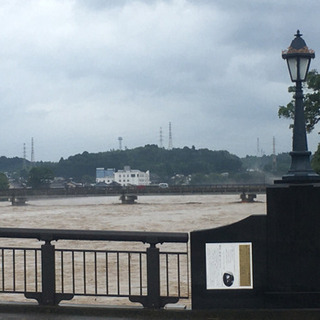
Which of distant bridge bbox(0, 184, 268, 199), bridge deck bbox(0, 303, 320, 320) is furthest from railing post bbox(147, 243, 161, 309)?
distant bridge bbox(0, 184, 268, 199)

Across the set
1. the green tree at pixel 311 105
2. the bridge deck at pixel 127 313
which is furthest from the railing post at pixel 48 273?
the green tree at pixel 311 105

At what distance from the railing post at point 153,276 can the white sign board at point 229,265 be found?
65 centimetres

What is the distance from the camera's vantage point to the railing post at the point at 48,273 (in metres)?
7.75

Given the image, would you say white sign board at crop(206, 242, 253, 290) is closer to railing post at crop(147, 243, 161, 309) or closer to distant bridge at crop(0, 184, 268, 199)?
railing post at crop(147, 243, 161, 309)

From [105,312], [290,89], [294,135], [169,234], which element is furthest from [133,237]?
[290,89]

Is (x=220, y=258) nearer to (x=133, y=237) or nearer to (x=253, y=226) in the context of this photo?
(x=253, y=226)

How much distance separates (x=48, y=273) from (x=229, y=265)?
2.35 m

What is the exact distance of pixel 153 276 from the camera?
7625mm

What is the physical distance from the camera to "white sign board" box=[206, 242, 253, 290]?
24.6 ft

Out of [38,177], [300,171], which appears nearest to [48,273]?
[300,171]

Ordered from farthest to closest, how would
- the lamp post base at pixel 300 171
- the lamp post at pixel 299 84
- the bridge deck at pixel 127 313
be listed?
the lamp post at pixel 299 84 → the lamp post base at pixel 300 171 → the bridge deck at pixel 127 313

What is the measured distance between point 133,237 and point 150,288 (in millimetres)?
692

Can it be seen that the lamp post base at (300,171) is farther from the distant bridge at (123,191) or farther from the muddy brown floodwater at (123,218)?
the distant bridge at (123,191)

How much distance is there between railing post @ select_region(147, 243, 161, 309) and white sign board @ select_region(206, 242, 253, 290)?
650 millimetres
